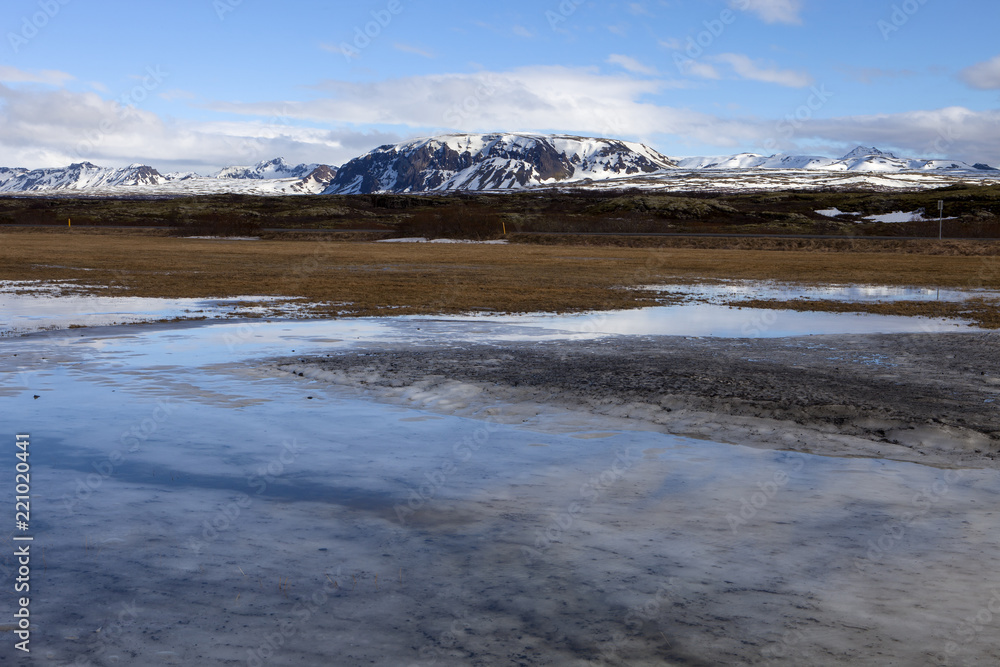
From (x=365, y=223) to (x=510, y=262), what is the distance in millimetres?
58590

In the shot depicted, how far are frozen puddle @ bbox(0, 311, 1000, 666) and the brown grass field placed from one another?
13770mm

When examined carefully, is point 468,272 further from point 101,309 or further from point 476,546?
point 476,546

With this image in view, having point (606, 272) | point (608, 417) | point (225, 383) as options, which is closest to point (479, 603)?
point (608, 417)

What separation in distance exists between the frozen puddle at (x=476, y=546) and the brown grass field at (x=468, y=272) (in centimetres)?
1377

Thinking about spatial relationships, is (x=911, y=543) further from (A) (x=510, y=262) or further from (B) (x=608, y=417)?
(A) (x=510, y=262)

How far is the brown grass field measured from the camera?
84.6ft

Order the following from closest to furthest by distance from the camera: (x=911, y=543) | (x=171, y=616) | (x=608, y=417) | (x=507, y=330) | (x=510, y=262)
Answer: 1. (x=171, y=616)
2. (x=911, y=543)
3. (x=608, y=417)
4. (x=507, y=330)
5. (x=510, y=262)

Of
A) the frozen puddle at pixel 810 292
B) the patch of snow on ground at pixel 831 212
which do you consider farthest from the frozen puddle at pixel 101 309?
the patch of snow on ground at pixel 831 212

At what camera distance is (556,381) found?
493 inches

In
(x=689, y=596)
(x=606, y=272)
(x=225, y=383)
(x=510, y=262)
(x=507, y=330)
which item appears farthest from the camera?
(x=510, y=262)

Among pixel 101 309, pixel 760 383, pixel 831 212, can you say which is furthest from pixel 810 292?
pixel 831 212

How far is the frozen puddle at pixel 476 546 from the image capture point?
15.8 feet

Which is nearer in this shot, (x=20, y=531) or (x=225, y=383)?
(x=20, y=531)

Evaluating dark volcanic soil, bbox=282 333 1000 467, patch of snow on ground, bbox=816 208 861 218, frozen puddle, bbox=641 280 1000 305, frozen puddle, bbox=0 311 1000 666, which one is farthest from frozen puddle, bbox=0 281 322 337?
patch of snow on ground, bbox=816 208 861 218
